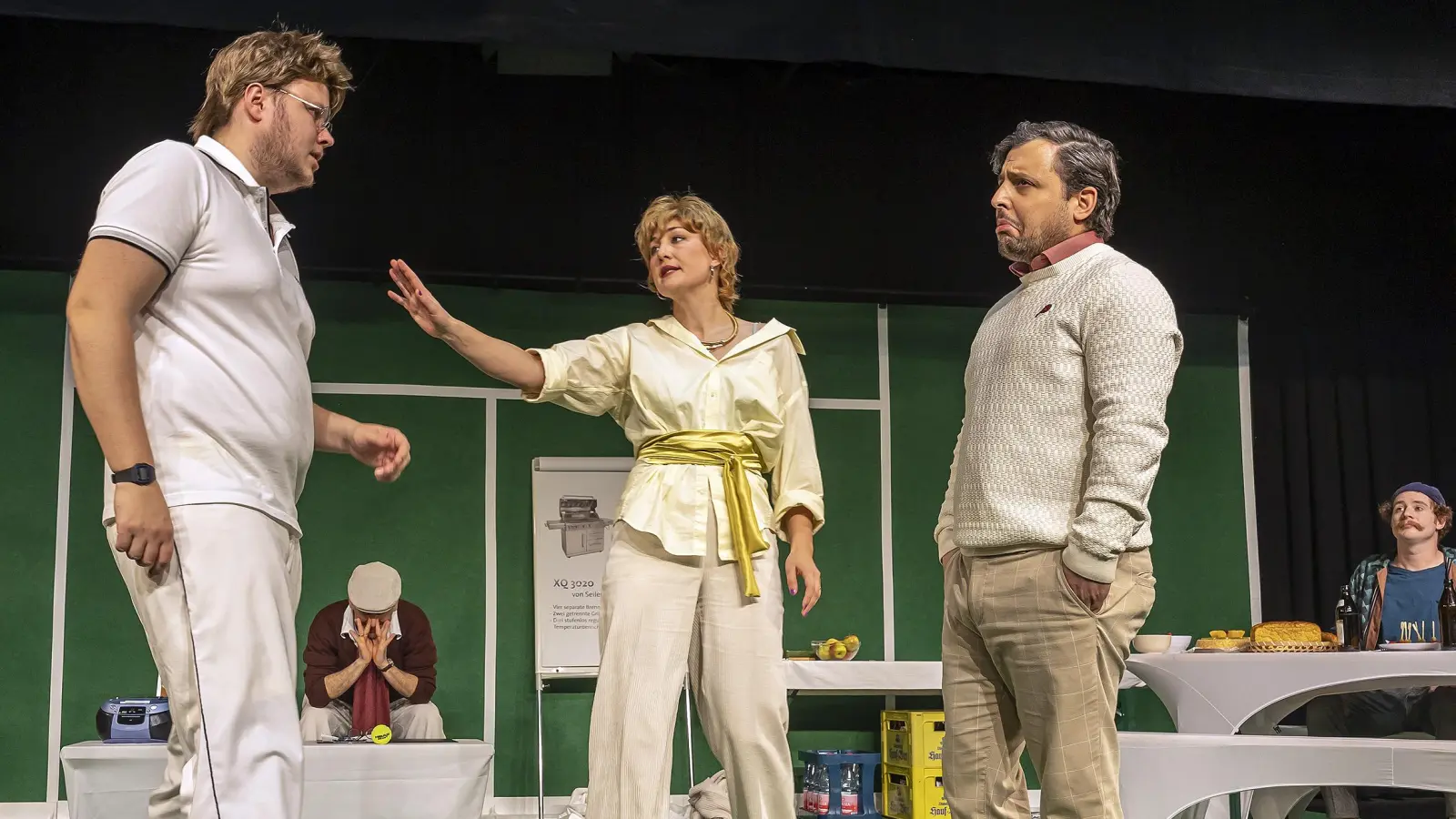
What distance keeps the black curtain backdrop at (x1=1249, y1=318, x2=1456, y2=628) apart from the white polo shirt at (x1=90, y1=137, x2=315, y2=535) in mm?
6015

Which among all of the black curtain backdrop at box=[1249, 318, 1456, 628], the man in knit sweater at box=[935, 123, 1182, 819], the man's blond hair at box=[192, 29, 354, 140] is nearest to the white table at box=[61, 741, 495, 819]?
the man in knit sweater at box=[935, 123, 1182, 819]

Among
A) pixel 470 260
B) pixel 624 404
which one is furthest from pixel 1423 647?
pixel 470 260

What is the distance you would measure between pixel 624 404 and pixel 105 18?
241cm

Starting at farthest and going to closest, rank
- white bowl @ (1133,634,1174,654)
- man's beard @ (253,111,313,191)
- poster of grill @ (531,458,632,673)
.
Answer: poster of grill @ (531,458,632,673) → white bowl @ (1133,634,1174,654) → man's beard @ (253,111,313,191)

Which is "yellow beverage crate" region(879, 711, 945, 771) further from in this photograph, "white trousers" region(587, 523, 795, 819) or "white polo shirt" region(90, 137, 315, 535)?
"white polo shirt" region(90, 137, 315, 535)

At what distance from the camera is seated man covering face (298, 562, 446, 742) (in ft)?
16.6

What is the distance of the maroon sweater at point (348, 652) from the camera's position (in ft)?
16.8

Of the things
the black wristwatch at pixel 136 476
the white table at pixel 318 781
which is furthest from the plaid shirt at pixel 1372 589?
the black wristwatch at pixel 136 476

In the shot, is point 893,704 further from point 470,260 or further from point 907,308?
point 470,260

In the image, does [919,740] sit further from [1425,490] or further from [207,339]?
[207,339]

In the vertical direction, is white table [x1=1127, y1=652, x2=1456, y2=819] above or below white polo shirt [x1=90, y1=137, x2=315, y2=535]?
below

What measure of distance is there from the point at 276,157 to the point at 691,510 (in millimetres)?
1089

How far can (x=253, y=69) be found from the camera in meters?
2.04

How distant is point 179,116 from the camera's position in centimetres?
553
